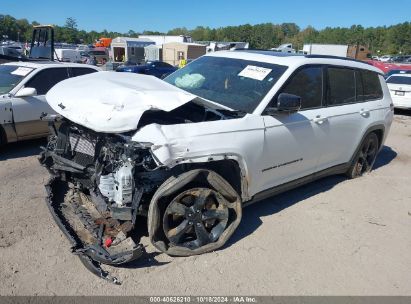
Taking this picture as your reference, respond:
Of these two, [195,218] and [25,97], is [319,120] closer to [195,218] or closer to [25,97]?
[195,218]

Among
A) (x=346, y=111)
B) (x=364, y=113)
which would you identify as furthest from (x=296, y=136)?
(x=364, y=113)

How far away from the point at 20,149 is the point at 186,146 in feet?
15.6

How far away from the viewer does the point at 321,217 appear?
15.0ft

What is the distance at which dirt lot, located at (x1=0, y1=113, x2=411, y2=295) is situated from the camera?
3135 mm

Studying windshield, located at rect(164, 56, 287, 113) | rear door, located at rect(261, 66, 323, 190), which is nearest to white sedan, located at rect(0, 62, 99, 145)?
windshield, located at rect(164, 56, 287, 113)

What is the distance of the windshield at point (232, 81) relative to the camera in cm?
395

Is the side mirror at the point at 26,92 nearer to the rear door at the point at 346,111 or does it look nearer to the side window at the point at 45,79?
the side window at the point at 45,79

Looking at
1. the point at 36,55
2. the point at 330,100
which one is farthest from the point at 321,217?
the point at 36,55

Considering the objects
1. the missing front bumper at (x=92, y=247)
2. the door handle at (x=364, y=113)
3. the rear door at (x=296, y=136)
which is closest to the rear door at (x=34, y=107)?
the missing front bumper at (x=92, y=247)

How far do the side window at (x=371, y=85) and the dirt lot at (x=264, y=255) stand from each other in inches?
57.4

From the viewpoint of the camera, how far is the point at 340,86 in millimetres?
4852

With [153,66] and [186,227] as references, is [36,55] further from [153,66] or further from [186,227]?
[153,66]

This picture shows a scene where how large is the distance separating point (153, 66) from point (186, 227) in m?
22.4

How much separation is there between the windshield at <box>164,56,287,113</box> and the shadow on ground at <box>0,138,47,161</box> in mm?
3267
